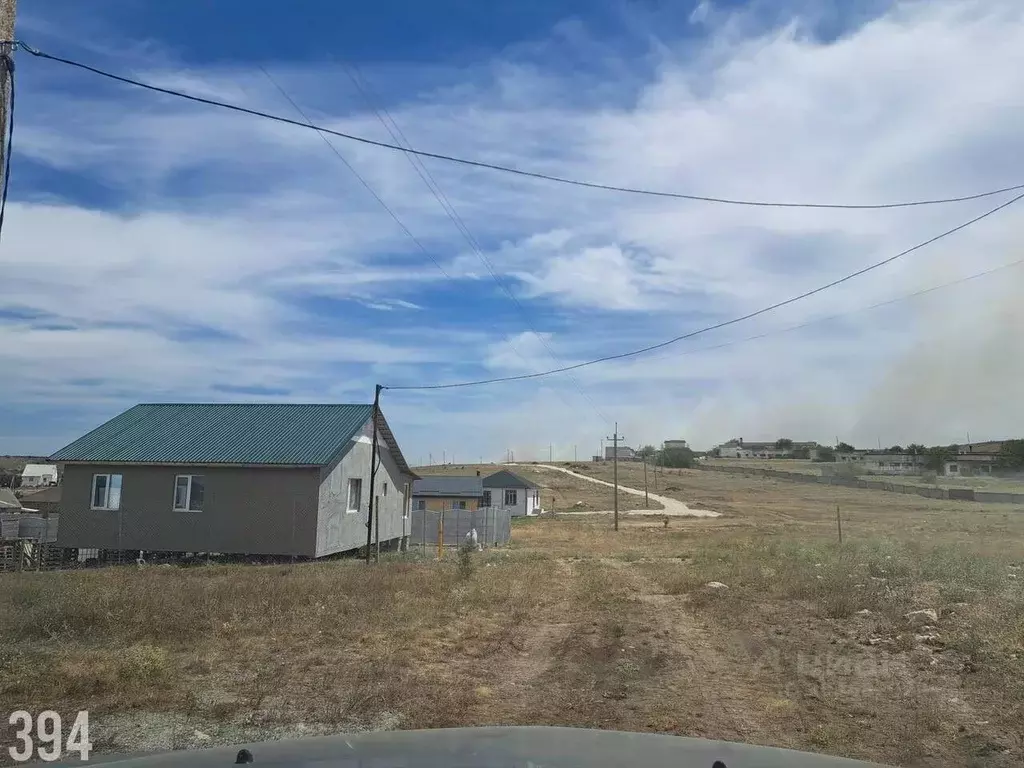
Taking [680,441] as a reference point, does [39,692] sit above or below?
below

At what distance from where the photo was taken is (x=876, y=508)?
5706 cm

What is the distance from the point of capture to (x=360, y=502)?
91.4 feet

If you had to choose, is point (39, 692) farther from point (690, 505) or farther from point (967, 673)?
point (690, 505)

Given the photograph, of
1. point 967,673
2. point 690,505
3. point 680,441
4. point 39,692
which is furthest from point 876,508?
point 680,441

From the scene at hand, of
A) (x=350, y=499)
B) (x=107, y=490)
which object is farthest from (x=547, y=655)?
(x=107, y=490)

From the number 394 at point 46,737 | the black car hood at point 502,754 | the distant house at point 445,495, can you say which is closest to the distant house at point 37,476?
the distant house at point 445,495

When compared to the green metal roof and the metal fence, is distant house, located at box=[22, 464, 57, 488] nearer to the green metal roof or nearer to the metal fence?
the metal fence

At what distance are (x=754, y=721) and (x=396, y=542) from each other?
90.2 ft

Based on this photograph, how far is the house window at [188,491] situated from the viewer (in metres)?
24.9

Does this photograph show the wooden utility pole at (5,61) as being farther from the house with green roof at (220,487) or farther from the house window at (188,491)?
the house window at (188,491)

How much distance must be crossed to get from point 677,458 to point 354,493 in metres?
135

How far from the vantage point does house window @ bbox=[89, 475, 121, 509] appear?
83.4 feet

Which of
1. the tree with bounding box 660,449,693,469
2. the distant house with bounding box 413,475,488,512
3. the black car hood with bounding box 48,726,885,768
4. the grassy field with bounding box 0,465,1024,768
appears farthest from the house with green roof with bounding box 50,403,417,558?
the tree with bounding box 660,449,693,469

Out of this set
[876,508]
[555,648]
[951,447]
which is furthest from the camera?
[951,447]
